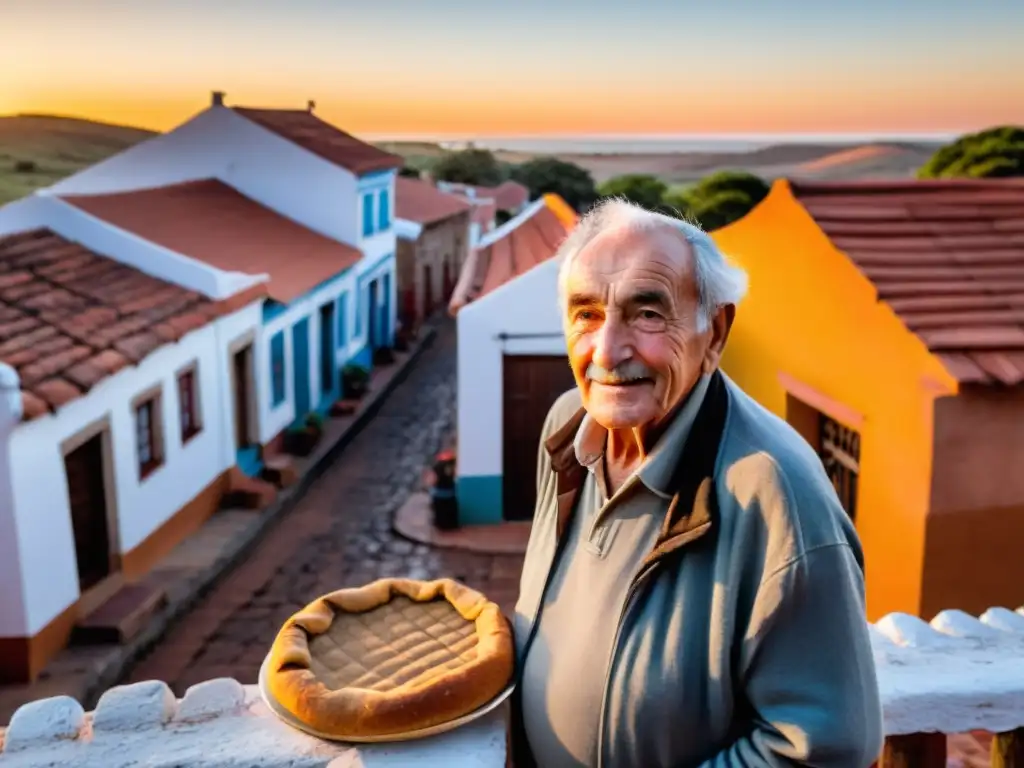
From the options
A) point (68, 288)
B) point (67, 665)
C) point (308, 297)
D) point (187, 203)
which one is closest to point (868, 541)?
point (67, 665)

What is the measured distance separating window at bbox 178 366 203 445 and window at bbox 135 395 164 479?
0.64 metres

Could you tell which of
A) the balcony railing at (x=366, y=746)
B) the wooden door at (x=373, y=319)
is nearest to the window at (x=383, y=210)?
the wooden door at (x=373, y=319)

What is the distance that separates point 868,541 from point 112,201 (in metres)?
11.9

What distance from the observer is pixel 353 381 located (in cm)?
1772

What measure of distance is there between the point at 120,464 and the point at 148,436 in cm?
94

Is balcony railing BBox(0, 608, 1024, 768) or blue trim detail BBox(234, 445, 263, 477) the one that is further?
blue trim detail BBox(234, 445, 263, 477)

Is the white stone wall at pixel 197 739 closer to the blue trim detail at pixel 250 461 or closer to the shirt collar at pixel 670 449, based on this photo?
the shirt collar at pixel 670 449

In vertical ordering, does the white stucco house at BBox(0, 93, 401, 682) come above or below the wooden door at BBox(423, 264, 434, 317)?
above

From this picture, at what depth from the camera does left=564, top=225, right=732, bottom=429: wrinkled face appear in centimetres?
184

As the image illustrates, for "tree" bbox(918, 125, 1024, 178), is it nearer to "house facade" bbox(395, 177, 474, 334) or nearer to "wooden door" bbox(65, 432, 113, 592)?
"house facade" bbox(395, 177, 474, 334)

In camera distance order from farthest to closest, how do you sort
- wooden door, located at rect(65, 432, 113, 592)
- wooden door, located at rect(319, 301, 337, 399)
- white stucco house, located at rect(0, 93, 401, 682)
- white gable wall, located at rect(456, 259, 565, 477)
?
wooden door, located at rect(319, 301, 337, 399), white gable wall, located at rect(456, 259, 565, 477), wooden door, located at rect(65, 432, 113, 592), white stucco house, located at rect(0, 93, 401, 682)

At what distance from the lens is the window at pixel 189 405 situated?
11.0 meters

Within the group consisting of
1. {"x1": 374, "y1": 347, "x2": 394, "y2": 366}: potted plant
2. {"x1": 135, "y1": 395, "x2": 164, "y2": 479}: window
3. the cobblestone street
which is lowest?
the cobblestone street

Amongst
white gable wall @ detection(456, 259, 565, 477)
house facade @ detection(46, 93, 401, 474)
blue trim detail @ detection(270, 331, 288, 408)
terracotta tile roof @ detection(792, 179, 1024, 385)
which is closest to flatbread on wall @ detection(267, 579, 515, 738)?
terracotta tile roof @ detection(792, 179, 1024, 385)
